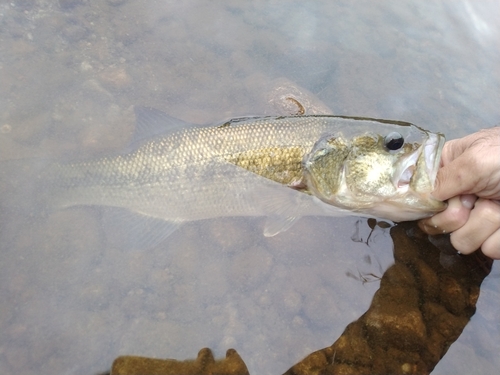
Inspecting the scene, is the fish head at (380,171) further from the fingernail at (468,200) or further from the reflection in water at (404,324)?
the reflection in water at (404,324)

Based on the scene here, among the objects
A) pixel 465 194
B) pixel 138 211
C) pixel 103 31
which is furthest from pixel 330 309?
pixel 103 31

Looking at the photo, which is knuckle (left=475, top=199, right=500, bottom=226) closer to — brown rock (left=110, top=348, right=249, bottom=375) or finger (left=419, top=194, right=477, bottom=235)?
finger (left=419, top=194, right=477, bottom=235)

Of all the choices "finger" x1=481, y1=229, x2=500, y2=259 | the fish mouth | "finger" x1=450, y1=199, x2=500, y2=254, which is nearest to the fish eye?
the fish mouth

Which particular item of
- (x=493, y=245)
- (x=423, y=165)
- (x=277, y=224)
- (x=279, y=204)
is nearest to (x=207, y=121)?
(x=279, y=204)

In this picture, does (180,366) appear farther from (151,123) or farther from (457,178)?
(457,178)

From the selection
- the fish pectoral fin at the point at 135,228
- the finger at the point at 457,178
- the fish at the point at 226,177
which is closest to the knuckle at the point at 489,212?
the finger at the point at 457,178
